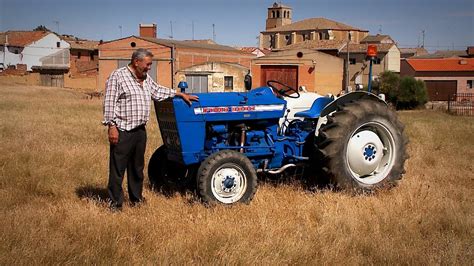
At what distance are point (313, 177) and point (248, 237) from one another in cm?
281

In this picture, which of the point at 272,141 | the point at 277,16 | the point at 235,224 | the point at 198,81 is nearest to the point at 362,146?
the point at 272,141

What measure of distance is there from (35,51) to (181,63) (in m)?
32.0

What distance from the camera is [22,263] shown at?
4273 millimetres

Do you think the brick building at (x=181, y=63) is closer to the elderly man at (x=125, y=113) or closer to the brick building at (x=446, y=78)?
the brick building at (x=446, y=78)

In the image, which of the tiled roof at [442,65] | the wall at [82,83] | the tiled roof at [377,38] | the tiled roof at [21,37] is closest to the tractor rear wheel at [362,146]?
the tiled roof at [442,65]

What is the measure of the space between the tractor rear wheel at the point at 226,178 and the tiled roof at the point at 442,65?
53.4m

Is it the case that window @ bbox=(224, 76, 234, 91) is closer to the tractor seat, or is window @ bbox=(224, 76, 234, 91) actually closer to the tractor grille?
the tractor seat

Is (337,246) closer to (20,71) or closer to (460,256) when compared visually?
(460,256)

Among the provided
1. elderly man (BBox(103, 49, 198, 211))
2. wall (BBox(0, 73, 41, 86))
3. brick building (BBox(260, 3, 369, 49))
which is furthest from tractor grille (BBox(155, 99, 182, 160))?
brick building (BBox(260, 3, 369, 49))

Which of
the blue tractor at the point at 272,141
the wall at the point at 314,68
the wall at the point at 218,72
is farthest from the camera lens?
the wall at the point at 314,68

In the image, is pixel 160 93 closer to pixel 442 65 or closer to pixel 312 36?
pixel 442 65

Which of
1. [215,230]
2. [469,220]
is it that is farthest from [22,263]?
[469,220]

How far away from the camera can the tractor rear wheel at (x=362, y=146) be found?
7.18 metres

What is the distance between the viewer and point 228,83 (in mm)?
47562
